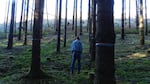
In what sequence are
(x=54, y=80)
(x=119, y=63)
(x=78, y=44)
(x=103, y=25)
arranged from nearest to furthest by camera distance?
(x=103, y=25) → (x=54, y=80) → (x=78, y=44) → (x=119, y=63)

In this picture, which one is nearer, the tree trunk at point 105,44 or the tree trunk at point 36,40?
the tree trunk at point 105,44

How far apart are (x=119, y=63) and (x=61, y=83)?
634 centimetres

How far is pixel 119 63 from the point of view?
56.0ft

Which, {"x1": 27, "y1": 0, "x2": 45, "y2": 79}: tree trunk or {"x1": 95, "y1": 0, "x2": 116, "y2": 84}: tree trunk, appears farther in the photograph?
{"x1": 27, "y1": 0, "x2": 45, "y2": 79}: tree trunk

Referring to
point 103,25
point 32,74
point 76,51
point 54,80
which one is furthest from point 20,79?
point 103,25

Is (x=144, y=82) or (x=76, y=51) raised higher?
(x=76, y=51)

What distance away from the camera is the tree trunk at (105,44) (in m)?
4.18

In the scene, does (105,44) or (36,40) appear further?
(36,40)

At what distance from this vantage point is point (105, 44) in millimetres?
4168

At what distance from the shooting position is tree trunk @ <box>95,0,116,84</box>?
4.18 metres

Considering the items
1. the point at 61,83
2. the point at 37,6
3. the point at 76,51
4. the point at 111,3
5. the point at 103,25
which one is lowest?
the point at 61,83

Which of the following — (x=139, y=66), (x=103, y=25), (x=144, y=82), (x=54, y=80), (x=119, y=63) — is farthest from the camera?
(x=119, y=63)

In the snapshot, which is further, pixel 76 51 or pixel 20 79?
pixel 76 51

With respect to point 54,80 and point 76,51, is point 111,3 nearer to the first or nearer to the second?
point 54,80
